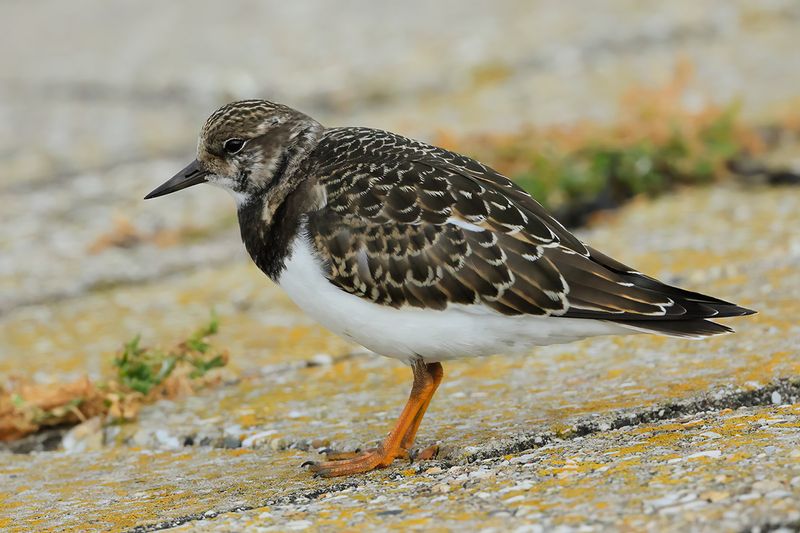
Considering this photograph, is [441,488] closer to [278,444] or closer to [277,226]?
[278,444]

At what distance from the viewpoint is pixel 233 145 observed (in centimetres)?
357

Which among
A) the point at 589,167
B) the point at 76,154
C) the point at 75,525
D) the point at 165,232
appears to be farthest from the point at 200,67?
the point at 75,525

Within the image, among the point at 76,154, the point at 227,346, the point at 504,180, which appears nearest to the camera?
the point at 504,180

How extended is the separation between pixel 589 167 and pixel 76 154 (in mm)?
2691

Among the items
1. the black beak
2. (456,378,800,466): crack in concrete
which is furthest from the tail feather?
the black beak

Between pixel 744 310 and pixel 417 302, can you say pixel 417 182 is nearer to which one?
pixel 417 302

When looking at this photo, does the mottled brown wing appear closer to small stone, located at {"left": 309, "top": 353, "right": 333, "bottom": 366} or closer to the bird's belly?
the bird's belly

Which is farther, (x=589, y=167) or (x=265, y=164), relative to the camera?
(x=589, y=167)

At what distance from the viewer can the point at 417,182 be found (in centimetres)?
313

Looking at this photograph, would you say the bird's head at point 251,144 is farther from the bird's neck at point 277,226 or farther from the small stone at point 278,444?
the small stone at point 278,444

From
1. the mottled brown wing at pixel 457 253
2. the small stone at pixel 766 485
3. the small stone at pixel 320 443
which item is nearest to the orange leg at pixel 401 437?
the small stone at pixel 320 443

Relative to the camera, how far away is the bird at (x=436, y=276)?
298 centimetres

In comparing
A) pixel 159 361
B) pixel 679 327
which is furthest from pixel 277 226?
pixel 679 327

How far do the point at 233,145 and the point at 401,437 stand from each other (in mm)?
1117
